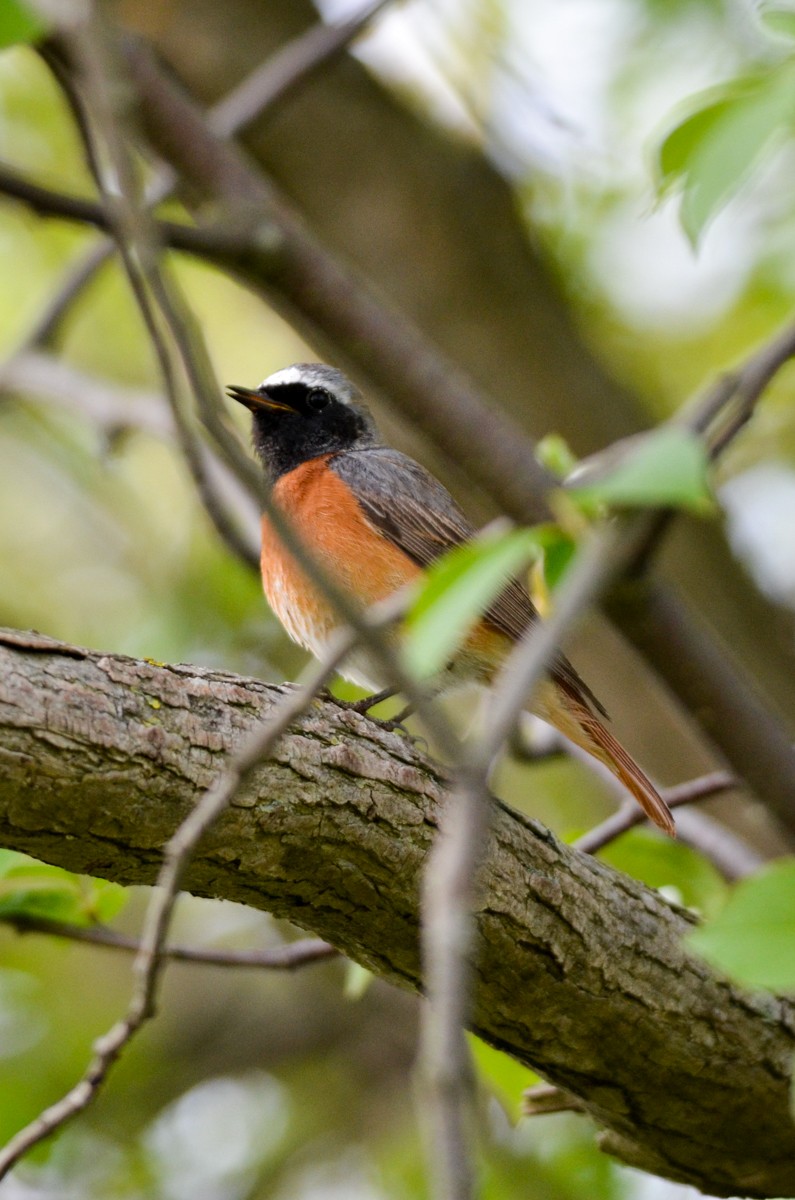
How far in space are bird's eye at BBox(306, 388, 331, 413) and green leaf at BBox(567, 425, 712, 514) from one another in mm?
4912

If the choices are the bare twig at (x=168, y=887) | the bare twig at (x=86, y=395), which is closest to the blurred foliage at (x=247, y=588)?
the bare twig at (x=86, y=395)

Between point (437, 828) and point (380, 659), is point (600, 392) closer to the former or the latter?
point (437, 828)

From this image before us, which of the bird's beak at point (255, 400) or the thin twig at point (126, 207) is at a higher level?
the bird's beak at point (255, 400)

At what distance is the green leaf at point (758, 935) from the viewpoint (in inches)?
92.1

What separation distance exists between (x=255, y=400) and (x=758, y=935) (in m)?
4.54

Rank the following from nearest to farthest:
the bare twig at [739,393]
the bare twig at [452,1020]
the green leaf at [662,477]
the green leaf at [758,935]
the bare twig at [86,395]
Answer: the bare twig at [452,1020]
the green leaf at [662,477]
the green leaf at [758,935]
the bare twig at [739,393]
the bare twig at [86,395]

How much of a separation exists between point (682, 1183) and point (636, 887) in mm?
1175

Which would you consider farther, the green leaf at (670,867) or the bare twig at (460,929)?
the green leaf at (670,867)

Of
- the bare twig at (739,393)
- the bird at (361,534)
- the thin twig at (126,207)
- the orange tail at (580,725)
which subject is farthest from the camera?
the bird at (361,534)

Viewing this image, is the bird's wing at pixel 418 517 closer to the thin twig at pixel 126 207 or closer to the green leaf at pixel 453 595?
the thin twig at pixel 126 207

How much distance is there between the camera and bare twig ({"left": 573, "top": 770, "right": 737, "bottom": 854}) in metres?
4.84

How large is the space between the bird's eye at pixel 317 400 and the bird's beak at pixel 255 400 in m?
0.15

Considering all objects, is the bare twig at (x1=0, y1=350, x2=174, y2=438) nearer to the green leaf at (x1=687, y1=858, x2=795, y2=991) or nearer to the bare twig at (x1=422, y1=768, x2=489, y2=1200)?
the green leaf at (x1=687, y1=858, x2=795, y2=991)

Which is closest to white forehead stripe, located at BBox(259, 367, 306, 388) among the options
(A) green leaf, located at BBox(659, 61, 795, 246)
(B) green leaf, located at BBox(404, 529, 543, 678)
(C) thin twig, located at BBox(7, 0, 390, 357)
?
(C) thin twig, located at BBox(7, 0, 390, 357)
